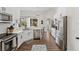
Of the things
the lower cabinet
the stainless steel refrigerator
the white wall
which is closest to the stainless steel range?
the lower cabinet

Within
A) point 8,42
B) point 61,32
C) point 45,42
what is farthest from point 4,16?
point 61,32

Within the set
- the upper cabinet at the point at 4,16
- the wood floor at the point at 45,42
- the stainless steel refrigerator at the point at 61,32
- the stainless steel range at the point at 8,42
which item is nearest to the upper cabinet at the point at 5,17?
the upper cabinet at the point at 4,16

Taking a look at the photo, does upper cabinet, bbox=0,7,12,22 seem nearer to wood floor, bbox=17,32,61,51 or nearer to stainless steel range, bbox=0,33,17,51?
stainless steel range, bbox=0,33,17,51

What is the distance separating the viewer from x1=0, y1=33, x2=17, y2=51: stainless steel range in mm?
2254

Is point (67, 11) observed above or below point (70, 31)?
above

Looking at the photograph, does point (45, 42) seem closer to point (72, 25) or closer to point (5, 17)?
point (72, 25)

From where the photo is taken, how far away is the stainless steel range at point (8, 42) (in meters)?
2.25

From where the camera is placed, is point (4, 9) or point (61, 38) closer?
point (4, 9)

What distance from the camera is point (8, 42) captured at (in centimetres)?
234
